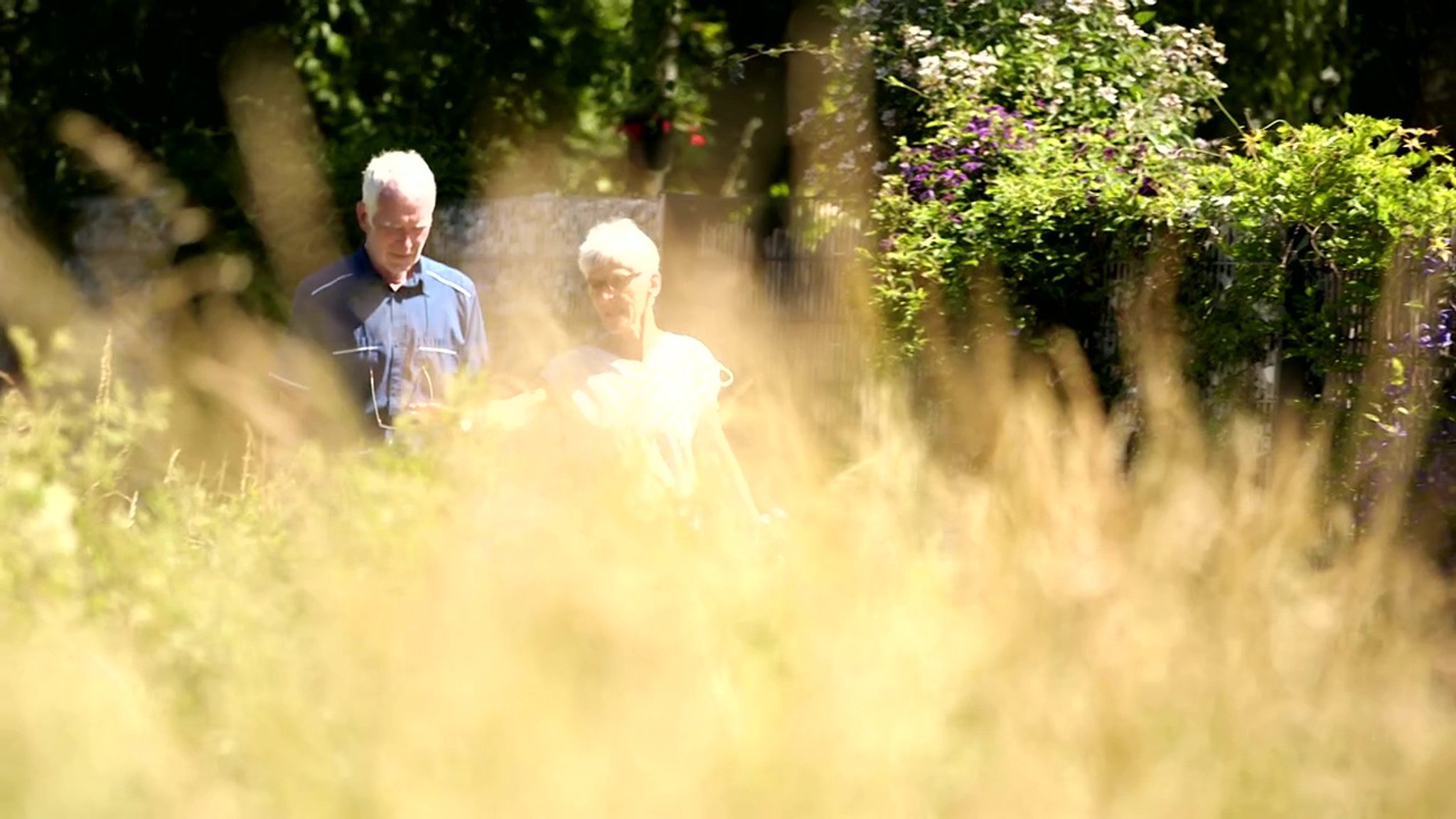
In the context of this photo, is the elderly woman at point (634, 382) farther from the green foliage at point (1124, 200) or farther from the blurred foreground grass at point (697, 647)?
the green foliage at point (1124, 200)

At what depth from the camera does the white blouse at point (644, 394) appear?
457 centimetres

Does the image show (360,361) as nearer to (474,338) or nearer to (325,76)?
(474,338)

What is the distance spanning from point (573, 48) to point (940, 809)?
10.1 m

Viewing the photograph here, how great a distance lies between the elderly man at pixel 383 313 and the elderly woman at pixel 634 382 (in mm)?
341

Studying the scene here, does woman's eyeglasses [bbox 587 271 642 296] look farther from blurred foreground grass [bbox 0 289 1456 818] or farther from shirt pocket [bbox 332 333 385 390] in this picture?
blurred foreground grass [bbox 0 289 1456 818]

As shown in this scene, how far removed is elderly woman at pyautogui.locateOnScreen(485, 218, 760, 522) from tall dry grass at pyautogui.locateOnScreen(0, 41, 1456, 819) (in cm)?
86

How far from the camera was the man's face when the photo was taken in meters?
4.72

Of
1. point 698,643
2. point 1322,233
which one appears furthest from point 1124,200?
point 698,643

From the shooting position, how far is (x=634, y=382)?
4.64 m

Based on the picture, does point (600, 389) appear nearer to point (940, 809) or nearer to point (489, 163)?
point (940, 809)

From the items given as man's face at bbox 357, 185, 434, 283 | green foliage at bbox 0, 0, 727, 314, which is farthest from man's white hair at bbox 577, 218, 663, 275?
green foliage at bbox 0, 0, 727, 314

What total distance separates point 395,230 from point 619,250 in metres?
0.60

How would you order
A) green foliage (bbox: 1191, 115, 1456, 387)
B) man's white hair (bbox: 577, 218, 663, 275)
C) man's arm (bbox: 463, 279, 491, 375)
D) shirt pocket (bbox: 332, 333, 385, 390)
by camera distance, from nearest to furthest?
man's white hair (bbox: 577, 218, 663, 275)
shirt pocket (bbox: 332, 333, 385, 390)
man's arm (bbox: 463, 279, 491, 375)
green foliage (bbox: 1191, 115, 1456, 387)

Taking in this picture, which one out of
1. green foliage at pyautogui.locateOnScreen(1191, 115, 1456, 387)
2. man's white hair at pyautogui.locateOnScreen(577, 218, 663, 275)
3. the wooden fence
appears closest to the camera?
man's white hair at pyautogui.locateOnScreen(577, 218, 663, 275)
